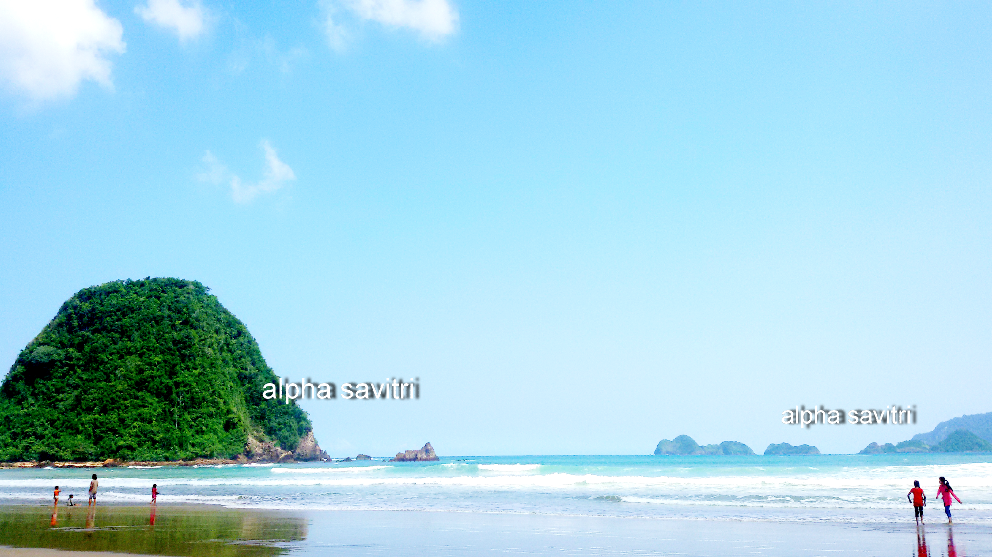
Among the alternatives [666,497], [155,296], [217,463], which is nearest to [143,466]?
[217,463]

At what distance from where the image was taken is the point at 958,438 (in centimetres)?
13362

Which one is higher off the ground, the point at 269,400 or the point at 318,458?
the point at 269,400

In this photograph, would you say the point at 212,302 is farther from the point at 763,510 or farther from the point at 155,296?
the point at 763,510

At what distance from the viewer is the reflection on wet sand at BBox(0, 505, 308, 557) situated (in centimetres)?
1230

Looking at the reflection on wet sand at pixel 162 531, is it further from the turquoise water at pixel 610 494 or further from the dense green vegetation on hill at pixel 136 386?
the dense green vegetation on hill at pixel 136 386

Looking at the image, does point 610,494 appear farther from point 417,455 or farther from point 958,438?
point 958,438

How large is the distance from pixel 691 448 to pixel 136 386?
13908cm

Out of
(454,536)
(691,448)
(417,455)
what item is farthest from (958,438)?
(454,536)

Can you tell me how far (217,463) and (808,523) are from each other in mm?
68763

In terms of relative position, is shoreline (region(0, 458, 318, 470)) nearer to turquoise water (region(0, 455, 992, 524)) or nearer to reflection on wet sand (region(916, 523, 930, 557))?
turquoise water (region(0, 455, 992, 524))

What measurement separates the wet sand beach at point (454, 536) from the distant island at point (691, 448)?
163979 mm

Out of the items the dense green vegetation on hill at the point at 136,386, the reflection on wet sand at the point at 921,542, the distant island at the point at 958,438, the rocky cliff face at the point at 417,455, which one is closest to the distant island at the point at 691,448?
the distant island at the point at 958,438

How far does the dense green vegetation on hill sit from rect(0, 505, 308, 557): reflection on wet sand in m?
56.6

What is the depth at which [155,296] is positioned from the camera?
87.3 metres
